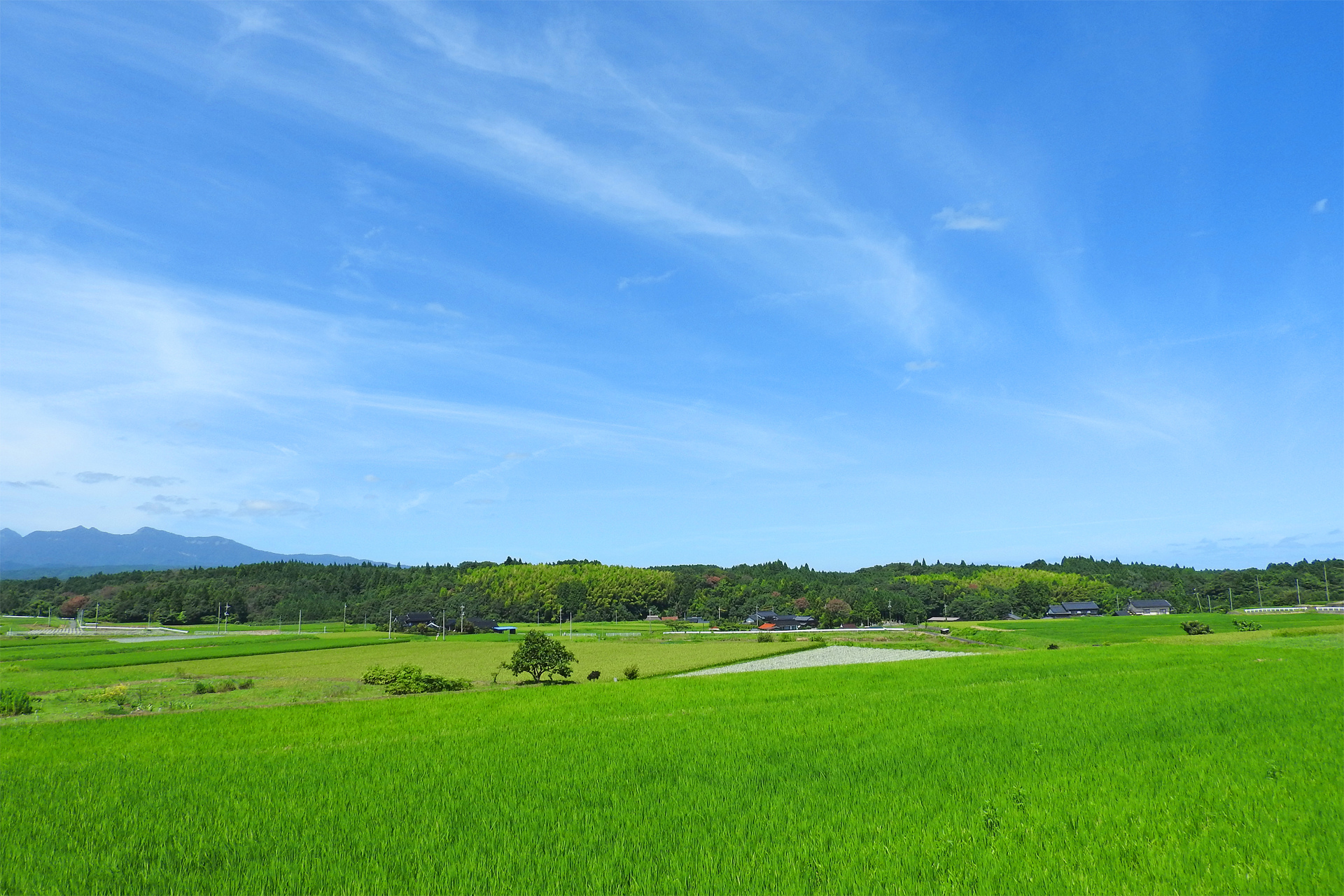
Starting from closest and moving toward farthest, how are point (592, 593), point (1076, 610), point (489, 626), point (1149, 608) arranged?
point (489, 626), point (1149, 608), point (1076, 610), point (592, 593)

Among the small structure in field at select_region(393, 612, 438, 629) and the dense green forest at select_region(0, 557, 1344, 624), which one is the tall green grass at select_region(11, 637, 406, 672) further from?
the dense green forest at select_region(0, 557, 1344, 624)

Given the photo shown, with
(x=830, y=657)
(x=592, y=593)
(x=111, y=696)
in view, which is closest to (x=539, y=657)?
(x=111, y=696)

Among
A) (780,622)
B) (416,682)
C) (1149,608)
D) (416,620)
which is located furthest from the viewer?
(1149,608)

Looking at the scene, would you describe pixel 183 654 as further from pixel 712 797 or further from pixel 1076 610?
pixel 1076 610

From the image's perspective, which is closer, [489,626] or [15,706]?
[15,706]

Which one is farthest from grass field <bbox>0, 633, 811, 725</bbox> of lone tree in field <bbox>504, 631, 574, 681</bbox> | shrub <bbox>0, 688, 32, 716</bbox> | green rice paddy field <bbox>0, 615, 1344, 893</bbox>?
green rice paddy field <bbox>0, 615, 1344, 893</bbox>

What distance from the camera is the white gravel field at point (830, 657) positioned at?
50469 millimetres

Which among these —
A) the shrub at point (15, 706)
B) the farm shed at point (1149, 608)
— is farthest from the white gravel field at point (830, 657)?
the farm shed at point (1149, 608)

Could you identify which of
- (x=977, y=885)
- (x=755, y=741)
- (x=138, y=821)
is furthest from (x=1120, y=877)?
(x=138, y=821)

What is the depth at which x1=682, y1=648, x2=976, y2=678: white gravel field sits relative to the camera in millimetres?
50469

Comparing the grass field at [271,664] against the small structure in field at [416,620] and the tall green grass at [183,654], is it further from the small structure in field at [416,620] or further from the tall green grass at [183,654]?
the small structure in field at [416,620]

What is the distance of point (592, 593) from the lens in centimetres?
16388

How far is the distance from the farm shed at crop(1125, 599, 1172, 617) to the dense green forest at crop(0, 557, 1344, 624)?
Answer: 23.0ft

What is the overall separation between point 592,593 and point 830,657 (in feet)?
362
